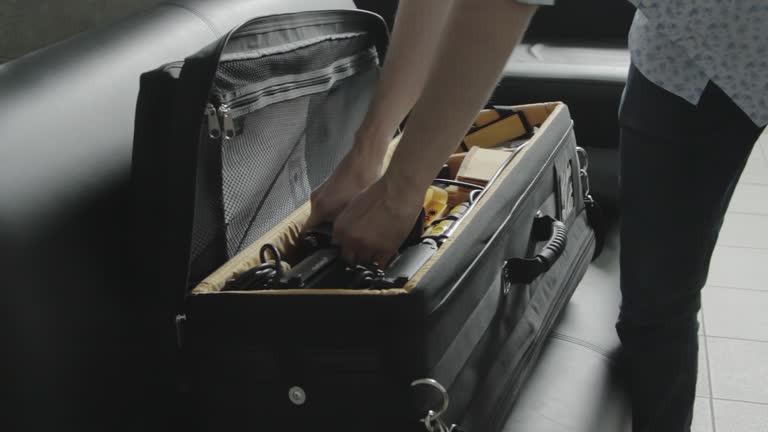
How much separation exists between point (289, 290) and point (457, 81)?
24cm

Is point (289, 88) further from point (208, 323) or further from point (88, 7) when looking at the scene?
point (88, 7)

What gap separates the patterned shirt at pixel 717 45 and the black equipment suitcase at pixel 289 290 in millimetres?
232

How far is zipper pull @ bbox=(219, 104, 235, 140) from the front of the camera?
2.46 ft

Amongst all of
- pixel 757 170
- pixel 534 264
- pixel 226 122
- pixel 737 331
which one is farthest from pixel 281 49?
pixel 757 170

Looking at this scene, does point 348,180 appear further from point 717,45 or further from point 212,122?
point 717,45

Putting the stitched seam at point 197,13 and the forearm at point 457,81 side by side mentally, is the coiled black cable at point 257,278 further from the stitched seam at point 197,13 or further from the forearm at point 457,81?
the stitched seam at point 197,13

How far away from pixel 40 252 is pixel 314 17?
44cm

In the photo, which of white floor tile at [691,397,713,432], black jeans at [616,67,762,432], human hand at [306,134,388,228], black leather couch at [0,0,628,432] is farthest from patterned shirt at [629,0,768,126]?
white floor tile at [691,397,713,432]

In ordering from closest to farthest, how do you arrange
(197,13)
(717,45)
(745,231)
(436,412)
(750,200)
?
(436,412)
(717,45)
(197,13)
(745,231)
(750,200)

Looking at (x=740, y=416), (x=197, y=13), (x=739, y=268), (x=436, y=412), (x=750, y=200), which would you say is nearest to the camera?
(x=436, y=412)

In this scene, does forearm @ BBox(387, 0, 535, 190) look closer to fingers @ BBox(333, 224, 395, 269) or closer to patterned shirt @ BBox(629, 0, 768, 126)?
fingers @ BBox(333, 224, 395, 269)

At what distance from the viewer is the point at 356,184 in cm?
87

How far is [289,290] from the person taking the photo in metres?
0.69

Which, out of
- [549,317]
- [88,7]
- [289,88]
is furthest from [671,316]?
[88,7]
